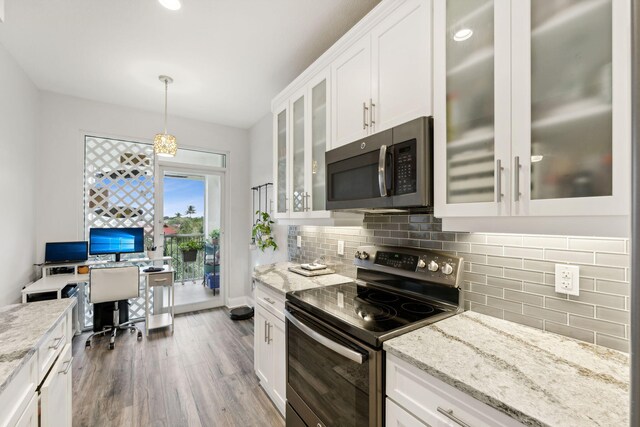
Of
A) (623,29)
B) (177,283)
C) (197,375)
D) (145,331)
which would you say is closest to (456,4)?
(623,29)

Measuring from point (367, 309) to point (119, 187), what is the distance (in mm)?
3550

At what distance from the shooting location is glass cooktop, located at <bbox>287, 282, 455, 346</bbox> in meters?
1.22

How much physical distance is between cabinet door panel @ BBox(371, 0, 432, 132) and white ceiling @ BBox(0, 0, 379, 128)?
1.79ft

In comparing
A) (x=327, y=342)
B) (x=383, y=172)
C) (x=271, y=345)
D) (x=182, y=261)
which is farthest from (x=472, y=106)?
(x=182, y=261)

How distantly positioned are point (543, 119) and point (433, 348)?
0.89 metres

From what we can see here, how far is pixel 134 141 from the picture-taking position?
11.9ft

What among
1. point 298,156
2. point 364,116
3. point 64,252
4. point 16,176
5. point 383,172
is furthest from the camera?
point 64,252

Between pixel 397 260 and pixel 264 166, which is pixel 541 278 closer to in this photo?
pixel 397 260

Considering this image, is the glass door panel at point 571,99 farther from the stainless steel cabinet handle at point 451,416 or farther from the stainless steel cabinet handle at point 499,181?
the stainless steel cabinet handle at point 451,416

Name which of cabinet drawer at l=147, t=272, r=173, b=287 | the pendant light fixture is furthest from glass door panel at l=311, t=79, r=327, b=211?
cabinet drawer at l=147, t=272, r=173, b=287

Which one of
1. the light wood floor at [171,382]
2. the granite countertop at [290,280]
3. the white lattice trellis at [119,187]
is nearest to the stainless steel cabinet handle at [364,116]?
the granite countertop at [290,280]

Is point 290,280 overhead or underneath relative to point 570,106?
underneath

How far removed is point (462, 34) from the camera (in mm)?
1194

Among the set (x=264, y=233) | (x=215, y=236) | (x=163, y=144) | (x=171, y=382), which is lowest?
(x=171, y=382)
